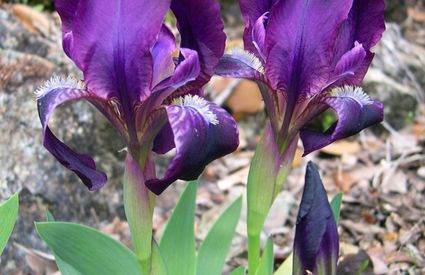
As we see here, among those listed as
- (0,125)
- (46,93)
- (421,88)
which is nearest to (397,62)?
(421,88)

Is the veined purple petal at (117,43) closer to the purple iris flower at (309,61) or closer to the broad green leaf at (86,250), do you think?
the purple iris flower at (309,61)

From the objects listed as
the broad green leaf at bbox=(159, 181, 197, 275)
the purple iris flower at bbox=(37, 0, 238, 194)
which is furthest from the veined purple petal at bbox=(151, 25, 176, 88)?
the broad green leaf at bbox=(159, 181, 197, 275)

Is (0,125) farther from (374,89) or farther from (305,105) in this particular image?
(374,89)

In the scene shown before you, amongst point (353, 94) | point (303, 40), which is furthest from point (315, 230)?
point (303, 40)

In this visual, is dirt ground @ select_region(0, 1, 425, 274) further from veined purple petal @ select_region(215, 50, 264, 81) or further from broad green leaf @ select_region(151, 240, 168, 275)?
veined purple petal @ select_region(215, 50, 264, 81)

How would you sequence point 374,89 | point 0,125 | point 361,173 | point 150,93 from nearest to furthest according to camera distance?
point 150,93 → point 0,125 → point 361,173 → point 374,89

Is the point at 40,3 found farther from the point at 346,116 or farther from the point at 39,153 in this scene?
the point at 346,116
